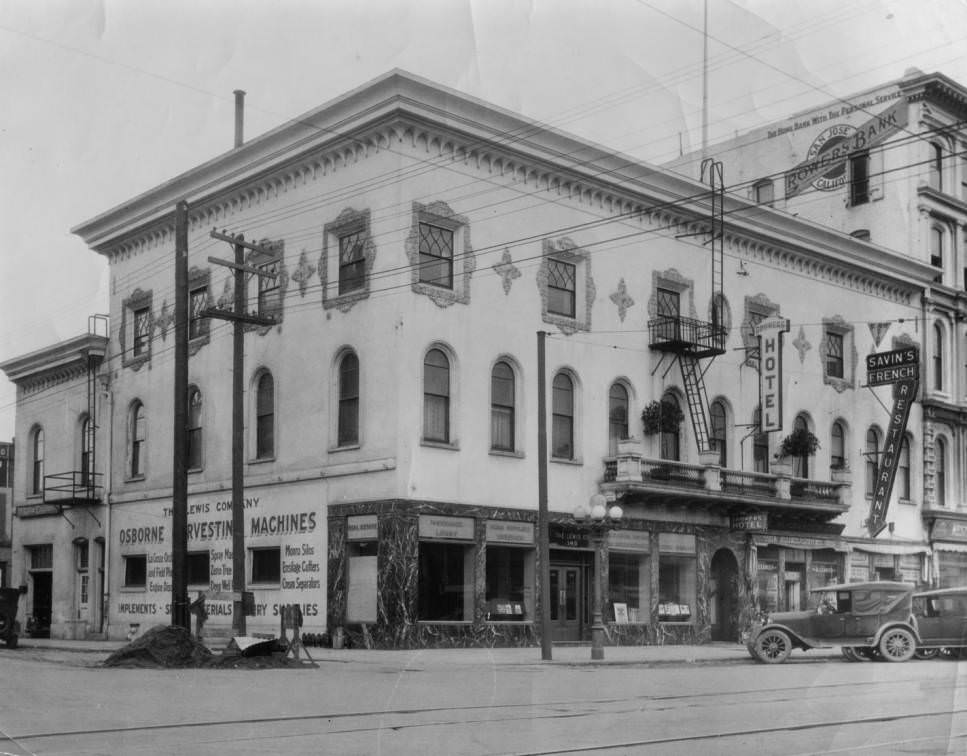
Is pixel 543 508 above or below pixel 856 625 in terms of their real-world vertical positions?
above

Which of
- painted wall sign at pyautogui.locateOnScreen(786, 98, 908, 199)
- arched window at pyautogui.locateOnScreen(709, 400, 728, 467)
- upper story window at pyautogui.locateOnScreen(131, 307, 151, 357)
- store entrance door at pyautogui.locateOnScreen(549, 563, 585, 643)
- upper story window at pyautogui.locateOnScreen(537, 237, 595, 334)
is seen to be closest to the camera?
store entrance door at pyautogui.locateOnScreen(549, 563, 585, 643)

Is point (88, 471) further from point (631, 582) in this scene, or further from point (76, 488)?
point (631, 582)

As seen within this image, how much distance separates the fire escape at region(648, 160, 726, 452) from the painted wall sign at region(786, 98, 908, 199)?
829 centimetres

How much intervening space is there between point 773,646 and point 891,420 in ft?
53.3

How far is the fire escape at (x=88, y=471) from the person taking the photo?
126 ft

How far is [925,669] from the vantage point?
76.7 ft

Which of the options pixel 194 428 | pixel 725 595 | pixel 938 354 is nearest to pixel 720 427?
pixel 725 595

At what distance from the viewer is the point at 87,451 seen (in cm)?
3959

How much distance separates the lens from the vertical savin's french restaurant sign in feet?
118

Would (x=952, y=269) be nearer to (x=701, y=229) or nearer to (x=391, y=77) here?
(x=701, y=229)

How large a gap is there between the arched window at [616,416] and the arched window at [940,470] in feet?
51.8

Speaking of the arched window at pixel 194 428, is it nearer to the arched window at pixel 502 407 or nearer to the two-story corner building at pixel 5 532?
the arched window at pixel 502 407

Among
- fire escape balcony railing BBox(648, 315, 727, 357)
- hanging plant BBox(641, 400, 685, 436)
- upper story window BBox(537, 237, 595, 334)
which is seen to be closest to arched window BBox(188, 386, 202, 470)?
upper story window BBox(537, 237, 595, 334)

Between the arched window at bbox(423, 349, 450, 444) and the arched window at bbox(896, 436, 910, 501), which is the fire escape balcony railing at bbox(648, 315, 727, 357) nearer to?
the arched window at bbox(423, 349, 450, 444)
